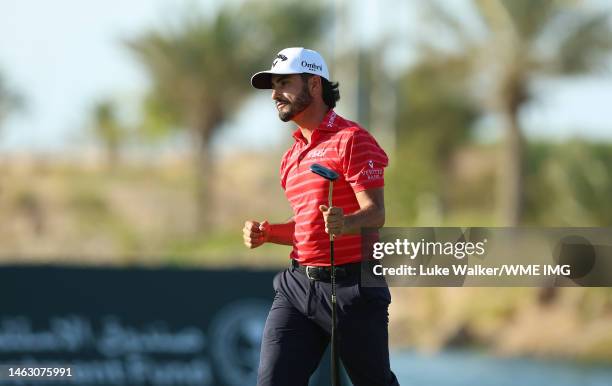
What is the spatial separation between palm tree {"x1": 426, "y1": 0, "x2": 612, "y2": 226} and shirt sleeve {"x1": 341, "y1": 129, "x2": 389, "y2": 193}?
2066 centimetres

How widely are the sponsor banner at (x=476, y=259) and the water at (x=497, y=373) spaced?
9.17 ft

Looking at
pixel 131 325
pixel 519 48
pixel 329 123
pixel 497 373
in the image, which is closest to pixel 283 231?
pixel 329 123

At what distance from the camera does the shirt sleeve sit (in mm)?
7176

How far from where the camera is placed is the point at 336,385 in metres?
7.31

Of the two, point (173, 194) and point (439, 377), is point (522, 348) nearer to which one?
point (439, 377)

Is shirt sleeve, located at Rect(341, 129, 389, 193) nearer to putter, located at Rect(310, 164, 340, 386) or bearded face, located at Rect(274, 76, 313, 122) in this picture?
putter, located at Rect(310, 164, 340, 386)

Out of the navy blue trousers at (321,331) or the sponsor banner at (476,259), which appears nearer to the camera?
the navy blue trousers at (321,331)

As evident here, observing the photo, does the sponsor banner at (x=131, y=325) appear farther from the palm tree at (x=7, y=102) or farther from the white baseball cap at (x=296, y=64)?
the palm tree at (x=7, y=102)

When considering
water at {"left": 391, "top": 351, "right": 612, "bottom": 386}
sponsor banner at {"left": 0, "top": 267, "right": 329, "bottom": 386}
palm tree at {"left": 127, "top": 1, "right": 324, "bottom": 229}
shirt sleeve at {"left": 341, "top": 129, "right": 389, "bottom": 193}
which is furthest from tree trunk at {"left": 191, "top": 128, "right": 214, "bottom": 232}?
shirt sleeve at {"left": 341, "top": 129, "right": 389, "bottom": 193}

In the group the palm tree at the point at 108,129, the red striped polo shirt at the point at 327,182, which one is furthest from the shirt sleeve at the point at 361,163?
the palm tree at the point at 108,129

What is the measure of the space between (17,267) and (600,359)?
18.8 feet

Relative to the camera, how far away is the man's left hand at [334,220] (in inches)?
275

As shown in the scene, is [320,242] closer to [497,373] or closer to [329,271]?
[329,271]

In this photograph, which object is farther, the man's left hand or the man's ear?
the man's ear
